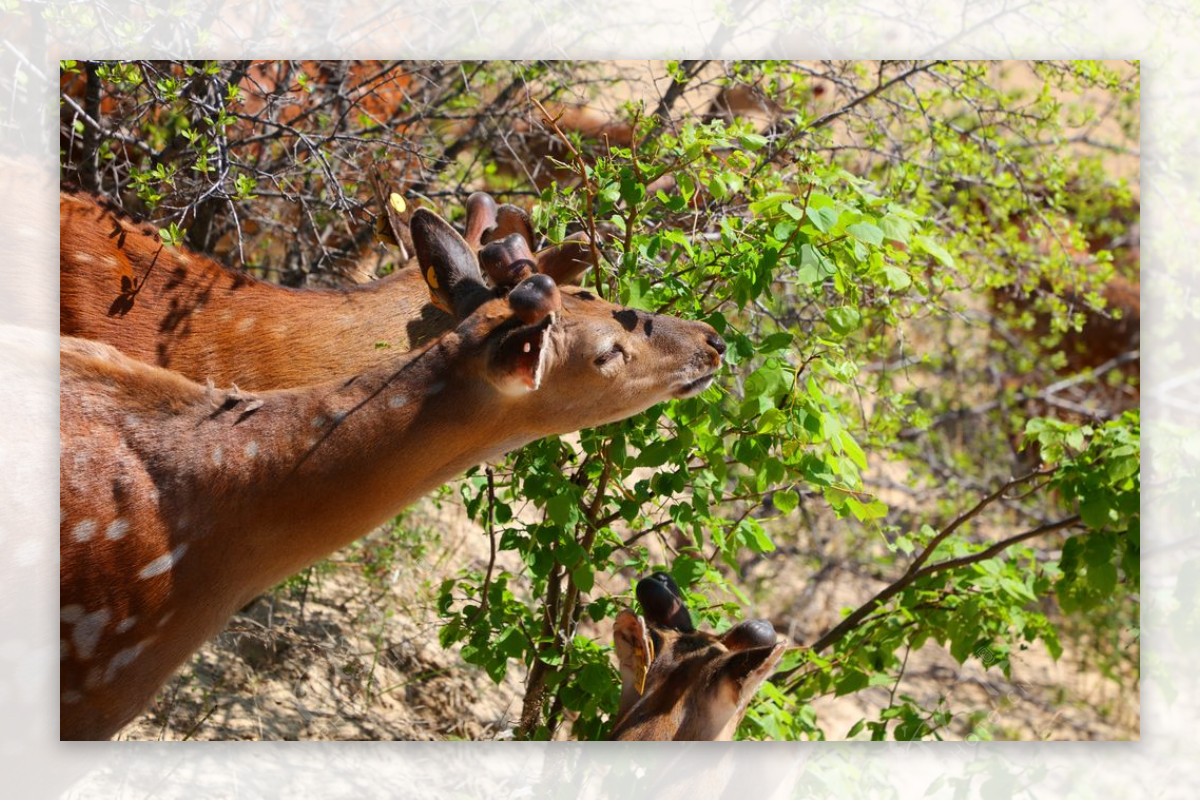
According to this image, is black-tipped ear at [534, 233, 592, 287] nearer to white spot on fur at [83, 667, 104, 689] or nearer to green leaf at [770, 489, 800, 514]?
green leaf at [770, 489, 800, 514]

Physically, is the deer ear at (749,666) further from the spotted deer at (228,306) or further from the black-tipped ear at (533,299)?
the spotted deer at (228,306)

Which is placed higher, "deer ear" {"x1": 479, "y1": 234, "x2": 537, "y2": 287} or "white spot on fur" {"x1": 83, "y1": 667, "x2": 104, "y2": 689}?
"deer ear" {"x1": 479, "y1": 234, "x2": 537, "y2": 287}

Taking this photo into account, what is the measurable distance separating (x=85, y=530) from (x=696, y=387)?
4.02 ft

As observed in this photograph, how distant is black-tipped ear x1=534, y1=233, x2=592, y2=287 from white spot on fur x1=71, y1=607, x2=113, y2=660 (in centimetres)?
128

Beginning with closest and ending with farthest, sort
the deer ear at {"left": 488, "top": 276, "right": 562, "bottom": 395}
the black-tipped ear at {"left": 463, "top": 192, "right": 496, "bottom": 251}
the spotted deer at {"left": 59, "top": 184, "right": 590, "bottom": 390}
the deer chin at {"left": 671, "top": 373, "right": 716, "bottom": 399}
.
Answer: the deer ear at {"left": 488, "top": 276, "right": 562, "bottom": 395}, the deer chin at {"left": 671, "top": 373, "right": 716, "bottom": 399}, the spotted deer at {"left": 59, "top": 184, "right": 590, "bottom": 390}, the black-tipped ear at {"left": 463, "top": 192, "right": 496, "bottom": 251}

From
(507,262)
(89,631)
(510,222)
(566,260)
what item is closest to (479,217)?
(510,222)

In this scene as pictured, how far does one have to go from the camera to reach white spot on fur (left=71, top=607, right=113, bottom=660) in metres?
2.61

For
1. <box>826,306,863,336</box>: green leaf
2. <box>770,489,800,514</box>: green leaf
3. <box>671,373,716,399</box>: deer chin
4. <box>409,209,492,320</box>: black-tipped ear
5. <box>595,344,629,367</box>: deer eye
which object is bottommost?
<box>770,489,800,514</box>: green leaf

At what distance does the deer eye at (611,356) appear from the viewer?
2.82m

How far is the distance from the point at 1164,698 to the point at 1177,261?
1062 millimetres

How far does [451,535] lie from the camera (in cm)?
432

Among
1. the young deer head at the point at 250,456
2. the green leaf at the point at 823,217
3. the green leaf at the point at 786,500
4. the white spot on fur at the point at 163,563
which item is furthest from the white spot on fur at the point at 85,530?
the green leaf at the point at 823,217

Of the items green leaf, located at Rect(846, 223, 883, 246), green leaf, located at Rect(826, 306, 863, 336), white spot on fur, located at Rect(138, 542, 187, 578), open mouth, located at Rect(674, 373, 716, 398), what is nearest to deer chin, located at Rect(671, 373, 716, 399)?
open mouth, located at Rect(674, 373, 716, 398)

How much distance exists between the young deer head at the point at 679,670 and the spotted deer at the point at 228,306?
90 cm
